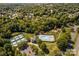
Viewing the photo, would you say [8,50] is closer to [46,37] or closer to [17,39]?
[17,39]

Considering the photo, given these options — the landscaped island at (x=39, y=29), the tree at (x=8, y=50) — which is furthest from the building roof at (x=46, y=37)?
the tree at (x=8, y=50)

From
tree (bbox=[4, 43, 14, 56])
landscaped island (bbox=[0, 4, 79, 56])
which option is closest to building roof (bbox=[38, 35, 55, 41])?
landscaped island (bbox=[0, 4, 79, 56])

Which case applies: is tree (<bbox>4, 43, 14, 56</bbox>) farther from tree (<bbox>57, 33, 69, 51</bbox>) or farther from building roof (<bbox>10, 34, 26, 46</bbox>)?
tree (<bbox>57, 33, 69, 51</bbox>)

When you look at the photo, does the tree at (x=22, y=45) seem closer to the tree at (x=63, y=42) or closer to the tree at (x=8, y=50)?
the tree at (x=8, y=50)

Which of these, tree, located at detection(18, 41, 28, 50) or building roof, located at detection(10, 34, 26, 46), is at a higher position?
building roof, located at detection(10, 34, 26, 46)

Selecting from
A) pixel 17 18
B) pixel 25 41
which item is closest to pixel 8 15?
A: pixel 17 18

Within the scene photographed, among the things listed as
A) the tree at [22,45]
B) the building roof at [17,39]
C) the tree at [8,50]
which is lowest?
the tree at [8,50]

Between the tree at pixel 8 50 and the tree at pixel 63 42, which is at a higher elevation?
the tree at pixel 63 42

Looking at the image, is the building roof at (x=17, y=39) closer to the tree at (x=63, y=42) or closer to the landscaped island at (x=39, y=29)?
the landscaped island at (x=39, y=29)
